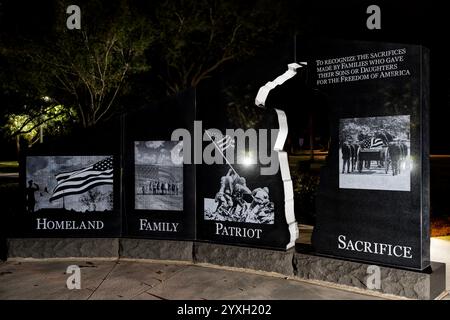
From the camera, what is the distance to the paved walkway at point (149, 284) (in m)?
5.11

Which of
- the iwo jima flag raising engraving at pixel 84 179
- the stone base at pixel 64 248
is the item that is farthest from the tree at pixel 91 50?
the stone base at pixel 64 248

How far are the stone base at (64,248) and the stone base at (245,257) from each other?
1.55 metres

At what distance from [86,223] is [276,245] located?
3269 millimetres

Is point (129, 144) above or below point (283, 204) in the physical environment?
above

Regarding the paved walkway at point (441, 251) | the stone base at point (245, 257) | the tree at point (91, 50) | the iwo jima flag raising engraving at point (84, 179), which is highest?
the tree at point (91, 50)

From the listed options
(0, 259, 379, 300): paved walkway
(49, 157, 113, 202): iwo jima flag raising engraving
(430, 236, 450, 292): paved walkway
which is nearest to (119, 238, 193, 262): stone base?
(0, 259, 379, 300): paved walkway

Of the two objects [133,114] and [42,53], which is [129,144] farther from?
[42,53]

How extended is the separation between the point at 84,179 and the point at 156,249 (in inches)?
68.7

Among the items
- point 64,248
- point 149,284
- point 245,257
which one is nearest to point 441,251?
point 245,257

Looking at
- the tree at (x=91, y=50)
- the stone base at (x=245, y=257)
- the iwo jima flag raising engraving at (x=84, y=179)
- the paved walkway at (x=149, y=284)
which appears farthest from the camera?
the tree at (x=91, y=50)

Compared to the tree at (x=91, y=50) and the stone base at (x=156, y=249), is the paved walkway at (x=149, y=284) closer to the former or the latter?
the stone base at (x=156, y=249)

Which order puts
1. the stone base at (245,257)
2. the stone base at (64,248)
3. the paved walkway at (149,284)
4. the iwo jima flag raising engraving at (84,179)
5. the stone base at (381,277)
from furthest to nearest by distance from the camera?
the iwo jima flag raising engraving at (84,179) → the stone base at (64,248) → the stone base at (245,257) → the paved walkway at (149,284) → the stone base at (381,277)
